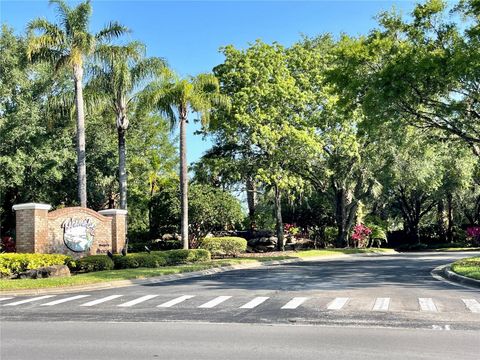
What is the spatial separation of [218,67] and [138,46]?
7944 mm

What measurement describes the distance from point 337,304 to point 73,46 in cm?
1955

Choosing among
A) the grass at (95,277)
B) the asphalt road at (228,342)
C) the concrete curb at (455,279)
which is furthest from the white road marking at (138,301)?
the concrete curb at (455,279)

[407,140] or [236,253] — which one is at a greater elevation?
[407,140]

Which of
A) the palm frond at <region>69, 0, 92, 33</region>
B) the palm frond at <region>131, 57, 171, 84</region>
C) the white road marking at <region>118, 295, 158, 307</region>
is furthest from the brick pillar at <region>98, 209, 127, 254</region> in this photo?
the white road marking at <region>118, 295, 158, 307</region>

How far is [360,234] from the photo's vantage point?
1700 inches

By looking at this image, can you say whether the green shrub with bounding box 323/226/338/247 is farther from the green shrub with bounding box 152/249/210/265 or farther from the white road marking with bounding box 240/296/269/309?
the white road marking with bounding box 240/296/269/309

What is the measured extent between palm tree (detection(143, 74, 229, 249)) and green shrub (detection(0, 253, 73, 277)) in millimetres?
7816

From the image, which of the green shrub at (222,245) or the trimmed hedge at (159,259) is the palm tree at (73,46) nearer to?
the trimmed hedge at (159,259)

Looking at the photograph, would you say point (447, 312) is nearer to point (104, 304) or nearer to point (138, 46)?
point (104, 304)

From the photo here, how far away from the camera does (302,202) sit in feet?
153

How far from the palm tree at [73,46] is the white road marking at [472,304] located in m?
18.7

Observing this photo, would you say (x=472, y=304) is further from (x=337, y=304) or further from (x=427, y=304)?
(x=337, y=304)

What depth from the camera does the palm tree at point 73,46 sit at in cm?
2602

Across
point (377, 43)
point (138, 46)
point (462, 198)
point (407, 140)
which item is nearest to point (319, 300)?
point (377, 43)
